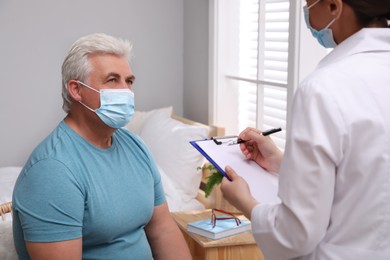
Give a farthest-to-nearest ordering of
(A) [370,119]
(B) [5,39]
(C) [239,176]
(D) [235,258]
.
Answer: (B) [5,39] < (D) [235,258] < (C) [239,176] < (A) [370,119]

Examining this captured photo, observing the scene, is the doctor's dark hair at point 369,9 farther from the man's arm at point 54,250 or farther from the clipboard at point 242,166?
the man's arm at point 54,250

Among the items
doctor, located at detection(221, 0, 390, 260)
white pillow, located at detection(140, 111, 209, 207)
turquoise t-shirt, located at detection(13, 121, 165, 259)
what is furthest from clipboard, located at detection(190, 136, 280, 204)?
white pillow, located at detection(140, 111, 209, 207)

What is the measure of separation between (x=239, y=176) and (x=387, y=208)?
1.12ft

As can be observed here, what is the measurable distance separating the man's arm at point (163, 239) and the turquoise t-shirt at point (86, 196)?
9cm

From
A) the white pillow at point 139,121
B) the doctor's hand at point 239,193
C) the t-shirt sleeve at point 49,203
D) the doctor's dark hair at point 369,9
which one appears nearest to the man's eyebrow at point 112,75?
the t-shirt sleeve at point 49,203

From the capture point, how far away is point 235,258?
2.28m

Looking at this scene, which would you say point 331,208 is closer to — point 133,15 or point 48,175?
point 48,175

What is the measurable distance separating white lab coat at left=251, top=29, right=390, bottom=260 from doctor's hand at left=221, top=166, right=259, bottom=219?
0.31 feet

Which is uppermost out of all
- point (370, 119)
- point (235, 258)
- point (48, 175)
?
point (370, 119)

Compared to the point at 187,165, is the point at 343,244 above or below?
above

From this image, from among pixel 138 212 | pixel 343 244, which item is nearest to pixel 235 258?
A: pixel 138 212

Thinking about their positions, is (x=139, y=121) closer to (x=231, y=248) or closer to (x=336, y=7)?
→ (x=231, y=248)

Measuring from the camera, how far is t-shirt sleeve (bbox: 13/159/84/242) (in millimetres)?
1523

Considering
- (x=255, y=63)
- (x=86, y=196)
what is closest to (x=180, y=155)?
(x=255, y=63)
